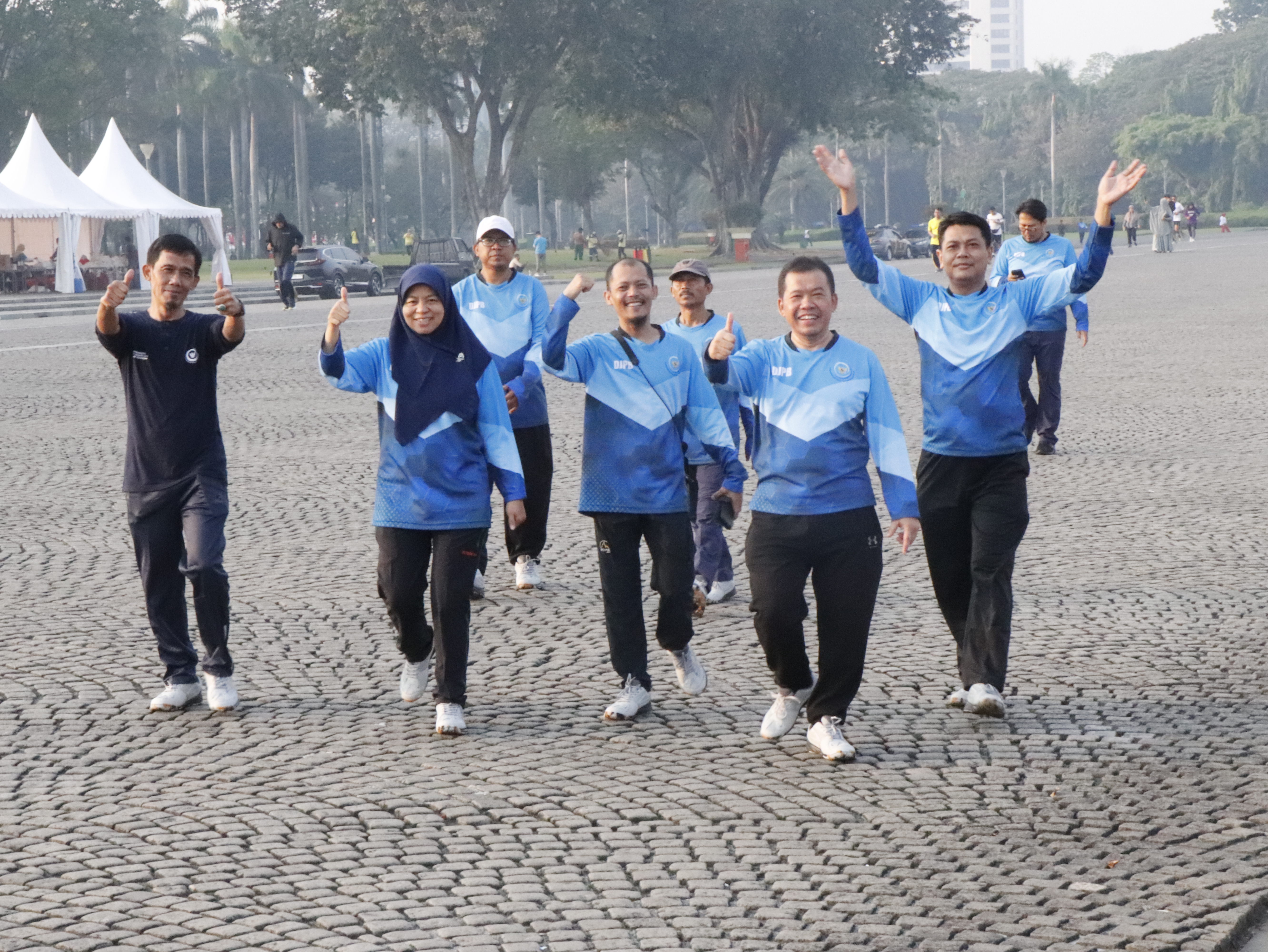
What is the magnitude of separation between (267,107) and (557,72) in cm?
3561

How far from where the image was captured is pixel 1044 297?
5652mm

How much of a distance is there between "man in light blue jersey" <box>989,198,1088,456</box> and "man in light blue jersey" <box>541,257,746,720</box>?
4738 mm

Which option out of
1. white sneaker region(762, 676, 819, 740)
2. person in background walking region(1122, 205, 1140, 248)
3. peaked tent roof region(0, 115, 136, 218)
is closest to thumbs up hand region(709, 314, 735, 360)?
white sneaker region(762, 676, 819, 740)

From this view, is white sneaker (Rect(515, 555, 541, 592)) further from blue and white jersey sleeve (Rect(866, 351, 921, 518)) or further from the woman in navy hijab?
blue and white jersey sleeve (Rect(866, 351, 921, 518))

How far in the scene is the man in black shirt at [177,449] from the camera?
5656 millimetres

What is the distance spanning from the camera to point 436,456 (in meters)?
5.46

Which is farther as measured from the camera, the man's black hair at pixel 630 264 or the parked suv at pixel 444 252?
the parked suv at pixel 444 252

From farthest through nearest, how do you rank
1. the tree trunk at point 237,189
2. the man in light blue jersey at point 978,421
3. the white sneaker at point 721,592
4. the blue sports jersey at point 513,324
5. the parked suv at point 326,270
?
the tree trunk at point 237,189, the parked suv at point 326,270, the white sneaker at point 721,592, the blue sports jersey at point 513,324, the man in light blue jersey at point 978,421

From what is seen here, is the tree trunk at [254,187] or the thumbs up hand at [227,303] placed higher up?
the tree trunk at [254,187]

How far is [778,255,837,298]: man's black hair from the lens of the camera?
204 inches

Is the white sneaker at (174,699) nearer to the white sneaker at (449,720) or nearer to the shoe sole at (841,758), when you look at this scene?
the white sneaker at (449,720)

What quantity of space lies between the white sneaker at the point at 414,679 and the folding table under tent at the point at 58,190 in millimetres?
30854

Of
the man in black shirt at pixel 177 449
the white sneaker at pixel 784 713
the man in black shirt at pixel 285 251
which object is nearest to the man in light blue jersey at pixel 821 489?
the white sneaker at pixel 784 713

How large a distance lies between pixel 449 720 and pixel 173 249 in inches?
70.4
